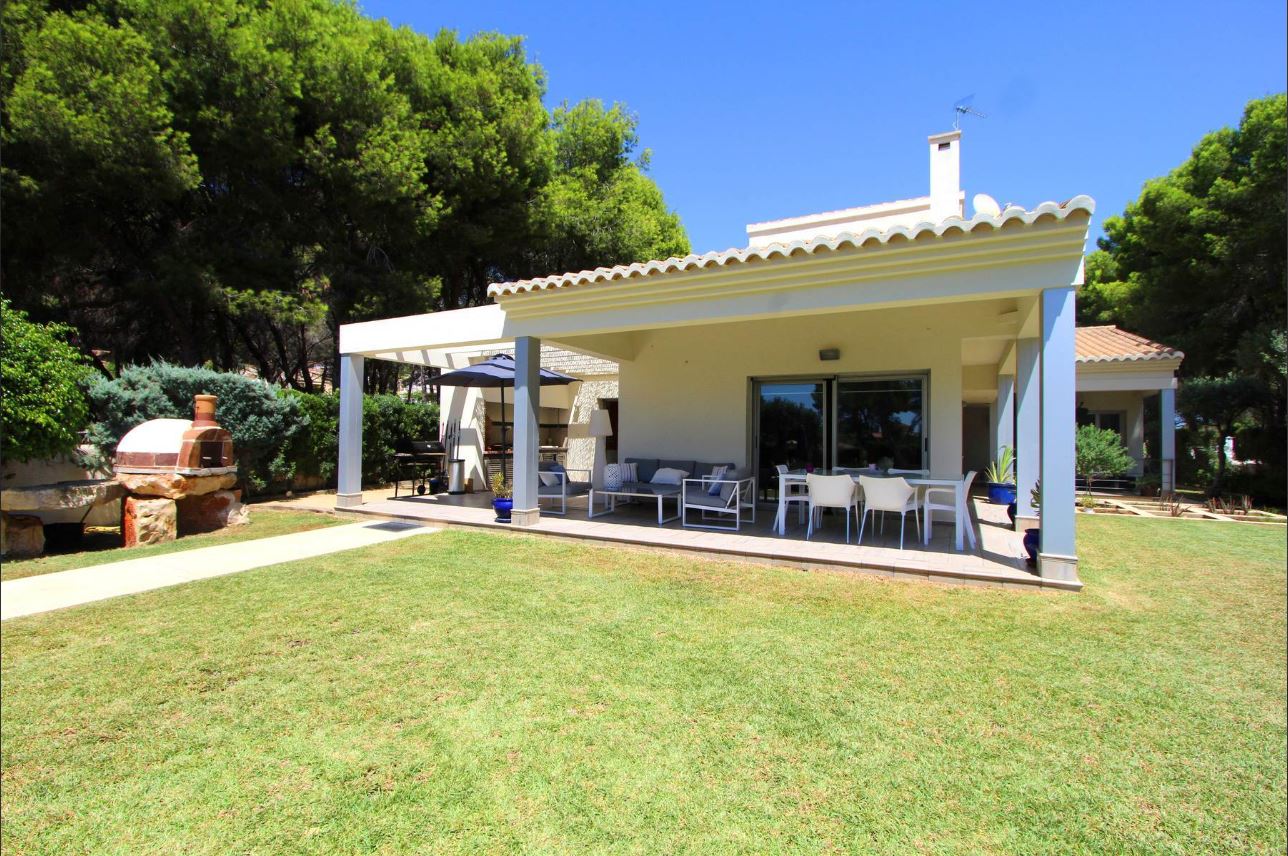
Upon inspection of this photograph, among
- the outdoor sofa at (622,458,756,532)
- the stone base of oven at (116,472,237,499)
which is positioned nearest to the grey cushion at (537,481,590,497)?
the outdoor sofa at (622,458,756,532)

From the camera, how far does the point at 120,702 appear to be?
9.58 feet

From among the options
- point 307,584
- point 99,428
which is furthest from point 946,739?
point 99,428

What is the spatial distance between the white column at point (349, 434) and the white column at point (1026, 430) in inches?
388

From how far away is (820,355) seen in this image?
8.95m

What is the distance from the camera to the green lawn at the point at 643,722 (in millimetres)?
2074

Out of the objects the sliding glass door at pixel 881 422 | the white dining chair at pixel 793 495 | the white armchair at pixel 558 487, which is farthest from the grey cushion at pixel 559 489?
the sliding glass door at pixel 881 422

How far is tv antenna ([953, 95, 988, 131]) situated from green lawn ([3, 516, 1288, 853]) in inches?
353

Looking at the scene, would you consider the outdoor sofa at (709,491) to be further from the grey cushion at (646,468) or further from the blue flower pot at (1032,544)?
the blue flower pot at (1032,544)

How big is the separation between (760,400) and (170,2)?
12.0m

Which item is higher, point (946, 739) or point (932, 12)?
point (932, 12)

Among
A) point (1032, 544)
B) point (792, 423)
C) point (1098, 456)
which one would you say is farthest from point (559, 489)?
point (1098, 456)

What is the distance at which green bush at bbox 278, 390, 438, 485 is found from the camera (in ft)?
35.5

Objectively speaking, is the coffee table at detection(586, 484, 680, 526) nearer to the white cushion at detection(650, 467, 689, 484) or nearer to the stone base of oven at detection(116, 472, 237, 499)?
the white cushion at detection(650, 467, 689, 484)

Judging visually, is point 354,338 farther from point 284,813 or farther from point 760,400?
point 284,813
